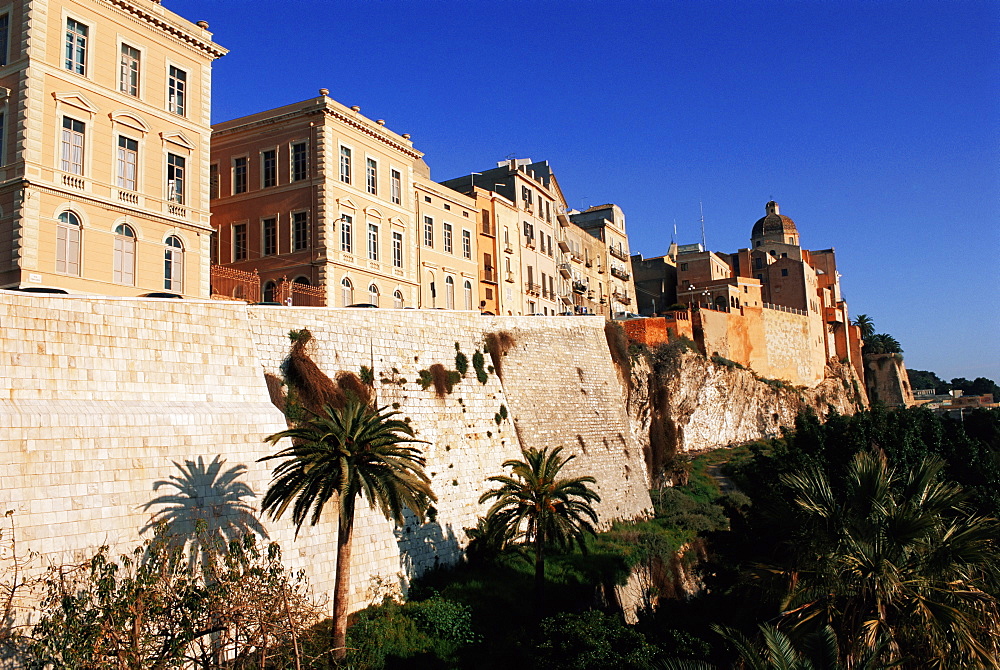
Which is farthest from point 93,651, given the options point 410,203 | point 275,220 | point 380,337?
A: point 410,203

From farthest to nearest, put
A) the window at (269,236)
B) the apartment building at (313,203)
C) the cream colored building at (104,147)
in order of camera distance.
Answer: the window at (269,236)
the apartment building at (313,203)
the cream colored building at (104,147)

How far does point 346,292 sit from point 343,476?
17.2 meters

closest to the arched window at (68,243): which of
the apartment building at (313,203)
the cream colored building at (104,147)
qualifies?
the cream colored building at (104,147)

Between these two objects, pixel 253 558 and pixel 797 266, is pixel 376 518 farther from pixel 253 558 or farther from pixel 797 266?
pixel 797 266

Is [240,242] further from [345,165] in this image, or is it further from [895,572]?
[895,572]

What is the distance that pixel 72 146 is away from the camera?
2306 centimetres

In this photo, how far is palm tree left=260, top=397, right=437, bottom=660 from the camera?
701 inches

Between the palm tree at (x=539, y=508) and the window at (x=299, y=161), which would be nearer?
the palm tree at (x=539, y=508)

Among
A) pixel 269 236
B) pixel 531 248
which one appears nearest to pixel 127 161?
pixel 269 236

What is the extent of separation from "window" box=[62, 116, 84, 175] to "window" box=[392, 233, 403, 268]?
15878 millimetres

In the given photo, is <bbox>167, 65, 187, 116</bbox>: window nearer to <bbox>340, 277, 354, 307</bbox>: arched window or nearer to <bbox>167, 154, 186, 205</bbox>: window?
<bbox>167, 154, 186, 205</bbox>: window

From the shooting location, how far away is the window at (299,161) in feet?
111

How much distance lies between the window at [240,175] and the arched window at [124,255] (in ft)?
37.0

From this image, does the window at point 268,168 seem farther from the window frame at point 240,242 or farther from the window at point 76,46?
the window at point 76,46
